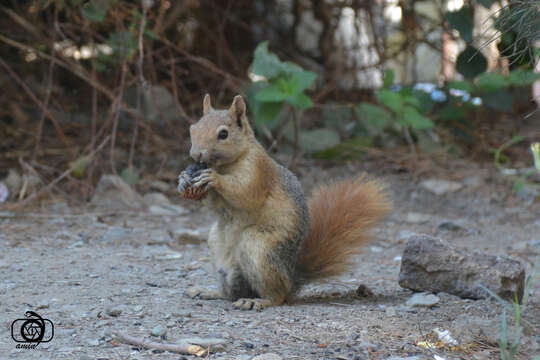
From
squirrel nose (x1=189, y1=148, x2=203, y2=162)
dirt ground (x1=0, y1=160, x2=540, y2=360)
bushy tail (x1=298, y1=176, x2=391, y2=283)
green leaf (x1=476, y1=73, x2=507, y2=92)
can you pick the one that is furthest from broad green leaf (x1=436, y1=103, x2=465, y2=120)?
squirrel nose (x1=189, y1=148, x2=203, y2=162)

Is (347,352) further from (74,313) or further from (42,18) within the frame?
(42,18)

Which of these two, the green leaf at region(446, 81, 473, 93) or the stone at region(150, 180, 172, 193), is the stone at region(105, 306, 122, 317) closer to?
the stone at region(150, 180, 172, 193)

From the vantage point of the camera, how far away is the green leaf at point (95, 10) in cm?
488

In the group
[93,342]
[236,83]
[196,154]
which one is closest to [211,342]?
[93,342]

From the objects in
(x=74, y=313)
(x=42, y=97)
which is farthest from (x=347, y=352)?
(x=42, y=97)

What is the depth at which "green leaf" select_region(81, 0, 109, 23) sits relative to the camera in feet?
16.0

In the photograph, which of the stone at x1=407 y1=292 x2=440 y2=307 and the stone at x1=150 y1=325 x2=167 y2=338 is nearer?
the stone at x1=150 y1=325 x2=167 y2=338

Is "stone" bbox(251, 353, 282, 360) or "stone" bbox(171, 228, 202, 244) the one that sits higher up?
"stone" bbox(171, 228, 202, 244)

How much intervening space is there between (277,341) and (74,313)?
818mm

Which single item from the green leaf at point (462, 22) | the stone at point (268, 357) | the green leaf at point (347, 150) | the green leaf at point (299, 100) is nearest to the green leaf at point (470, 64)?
the green leaf at point (462, 22)

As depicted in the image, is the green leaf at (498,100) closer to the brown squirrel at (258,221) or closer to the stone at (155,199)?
the stone at (155,199)

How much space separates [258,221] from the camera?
10.4ft

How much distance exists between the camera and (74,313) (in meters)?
2.80

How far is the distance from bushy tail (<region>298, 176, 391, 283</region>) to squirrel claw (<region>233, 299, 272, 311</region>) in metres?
0.29
